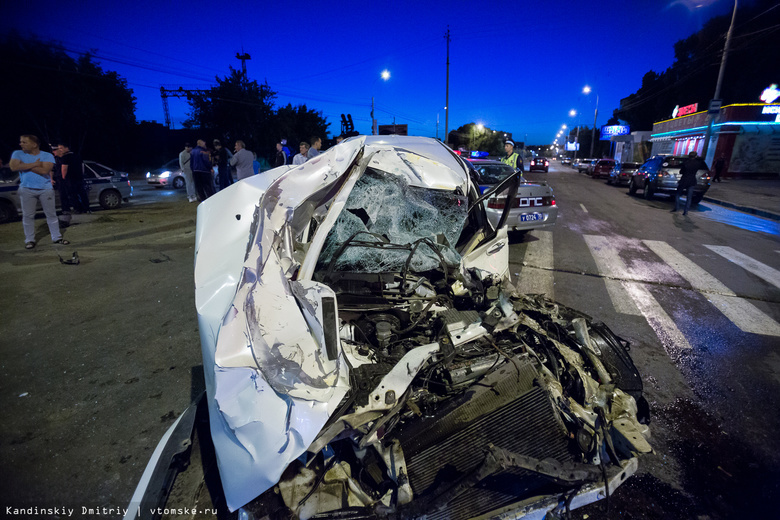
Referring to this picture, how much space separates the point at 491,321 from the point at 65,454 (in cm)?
293

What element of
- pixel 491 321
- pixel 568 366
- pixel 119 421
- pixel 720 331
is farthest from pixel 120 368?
pixel 720 331

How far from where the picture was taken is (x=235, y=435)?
143 cm

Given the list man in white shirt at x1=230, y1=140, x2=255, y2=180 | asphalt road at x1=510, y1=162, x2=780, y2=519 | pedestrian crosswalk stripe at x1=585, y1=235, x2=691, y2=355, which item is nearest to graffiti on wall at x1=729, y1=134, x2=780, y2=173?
asphalt road at x1=510, y1=162, x2=780, y2=519

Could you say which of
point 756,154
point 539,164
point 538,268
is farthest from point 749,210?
point 539,164

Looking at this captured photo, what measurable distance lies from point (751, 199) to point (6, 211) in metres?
23.5

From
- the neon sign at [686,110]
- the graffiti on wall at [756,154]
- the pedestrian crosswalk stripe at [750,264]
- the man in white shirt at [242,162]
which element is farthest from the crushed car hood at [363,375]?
the neon sign at [686,110]

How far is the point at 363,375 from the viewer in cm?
179

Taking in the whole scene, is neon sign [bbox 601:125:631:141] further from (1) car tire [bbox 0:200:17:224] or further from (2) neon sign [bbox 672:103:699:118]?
(1) car tire [bbox 0:200:17:224]

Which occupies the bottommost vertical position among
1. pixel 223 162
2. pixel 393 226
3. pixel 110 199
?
pixel 110 199

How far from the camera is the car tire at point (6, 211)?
8691 mm

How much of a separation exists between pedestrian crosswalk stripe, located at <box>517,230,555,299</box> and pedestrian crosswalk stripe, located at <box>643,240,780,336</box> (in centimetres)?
192

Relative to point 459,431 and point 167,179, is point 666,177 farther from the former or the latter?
point 167,179

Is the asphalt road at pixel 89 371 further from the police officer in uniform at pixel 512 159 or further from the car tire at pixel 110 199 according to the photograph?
the police officer in uniform at pixel 512 159

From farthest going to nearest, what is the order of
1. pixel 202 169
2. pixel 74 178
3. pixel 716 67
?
pixel 716 67, pixel 202 169, pixel 74 178
